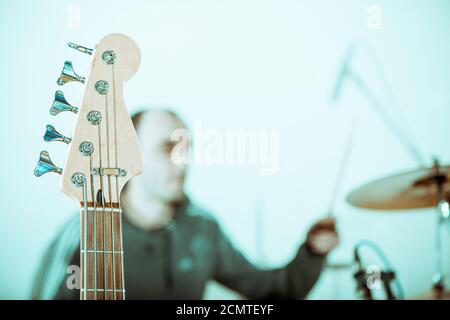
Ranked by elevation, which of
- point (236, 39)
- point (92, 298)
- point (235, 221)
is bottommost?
point (92, 298)

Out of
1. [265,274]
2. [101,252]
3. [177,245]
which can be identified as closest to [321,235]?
[265,274]

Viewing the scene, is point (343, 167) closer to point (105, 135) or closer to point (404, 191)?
point (404, 191)

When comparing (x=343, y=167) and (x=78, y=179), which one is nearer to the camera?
(x=78, y=179)

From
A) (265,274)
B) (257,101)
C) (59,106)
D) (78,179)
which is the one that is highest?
(257,101)

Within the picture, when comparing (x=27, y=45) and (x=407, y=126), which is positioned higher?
(x=27, y=45)

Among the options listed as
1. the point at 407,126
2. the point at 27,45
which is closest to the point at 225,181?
the point at 407,126

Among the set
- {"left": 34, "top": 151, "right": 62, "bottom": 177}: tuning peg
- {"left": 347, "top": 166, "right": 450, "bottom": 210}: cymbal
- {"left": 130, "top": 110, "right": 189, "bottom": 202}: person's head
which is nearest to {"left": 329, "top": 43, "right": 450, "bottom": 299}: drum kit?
{"left": 347, "top": 166, "right": 450, "bottom": 210}: cymbal

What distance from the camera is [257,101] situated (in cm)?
195

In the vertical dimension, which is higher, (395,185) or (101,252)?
(395,185)

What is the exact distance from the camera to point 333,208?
1.93 meters

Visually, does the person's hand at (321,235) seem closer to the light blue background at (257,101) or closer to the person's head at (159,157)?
the light blue background at (257,101)

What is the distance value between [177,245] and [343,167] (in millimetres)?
468

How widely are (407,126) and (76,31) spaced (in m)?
0.88

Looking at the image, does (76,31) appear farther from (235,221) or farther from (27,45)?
(235,221)
